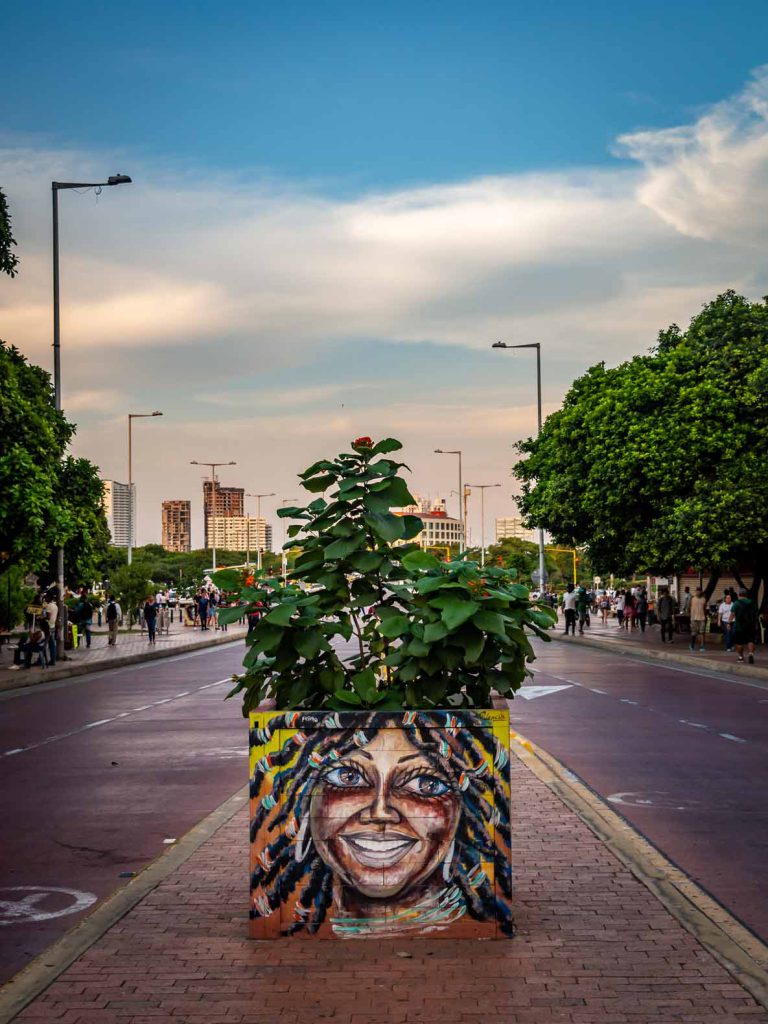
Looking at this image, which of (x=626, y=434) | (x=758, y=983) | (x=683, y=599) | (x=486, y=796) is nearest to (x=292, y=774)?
(x=486, y=796)

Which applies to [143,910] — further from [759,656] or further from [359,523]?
[759,656]

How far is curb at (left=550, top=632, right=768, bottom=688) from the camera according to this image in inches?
1076

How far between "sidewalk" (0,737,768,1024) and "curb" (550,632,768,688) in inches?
780

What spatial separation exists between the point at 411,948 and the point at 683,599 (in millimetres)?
51418

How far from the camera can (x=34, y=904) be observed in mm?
7578

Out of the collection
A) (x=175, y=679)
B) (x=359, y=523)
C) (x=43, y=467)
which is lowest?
(x=175, y=679)

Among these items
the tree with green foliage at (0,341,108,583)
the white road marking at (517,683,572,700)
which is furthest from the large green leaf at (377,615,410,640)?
the tree with green foliage at (0,341,108,583)

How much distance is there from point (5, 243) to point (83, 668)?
10.8 metres

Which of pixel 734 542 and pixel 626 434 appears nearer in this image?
pixel 734 542

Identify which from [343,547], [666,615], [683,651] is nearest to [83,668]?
[683,651]

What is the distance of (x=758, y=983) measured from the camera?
5.43 metres

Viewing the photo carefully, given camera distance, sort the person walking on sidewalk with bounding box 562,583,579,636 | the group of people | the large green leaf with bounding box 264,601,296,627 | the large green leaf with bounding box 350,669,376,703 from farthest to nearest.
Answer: the person walking on sidewalk with bounding box 562,583,579,636 < the group of people < the large green leaf with bounding box 350,669,376,703 < the large green leaf with bounding box 264,601,296,627

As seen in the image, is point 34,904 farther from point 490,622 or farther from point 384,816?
point 490,622

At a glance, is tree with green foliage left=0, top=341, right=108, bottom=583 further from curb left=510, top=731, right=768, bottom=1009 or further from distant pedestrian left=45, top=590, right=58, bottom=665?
curb left=510, top=731, right=768, bottom=1009
